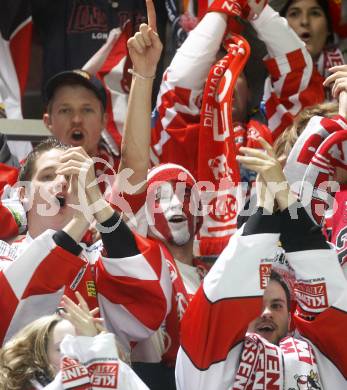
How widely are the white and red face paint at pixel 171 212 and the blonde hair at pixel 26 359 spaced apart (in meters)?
0.83

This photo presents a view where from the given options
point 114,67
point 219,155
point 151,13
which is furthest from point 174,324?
point 114,67

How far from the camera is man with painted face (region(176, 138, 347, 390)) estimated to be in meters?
3.39

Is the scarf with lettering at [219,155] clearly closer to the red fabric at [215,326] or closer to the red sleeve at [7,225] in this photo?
the red sleeve at [7,225]

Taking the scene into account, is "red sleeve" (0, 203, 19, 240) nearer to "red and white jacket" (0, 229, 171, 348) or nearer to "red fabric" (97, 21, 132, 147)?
"red and white jacket" (0, 229, 171, 348)

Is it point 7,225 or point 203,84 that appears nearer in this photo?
point 7,225

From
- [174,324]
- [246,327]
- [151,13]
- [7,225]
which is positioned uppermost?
[151,13]

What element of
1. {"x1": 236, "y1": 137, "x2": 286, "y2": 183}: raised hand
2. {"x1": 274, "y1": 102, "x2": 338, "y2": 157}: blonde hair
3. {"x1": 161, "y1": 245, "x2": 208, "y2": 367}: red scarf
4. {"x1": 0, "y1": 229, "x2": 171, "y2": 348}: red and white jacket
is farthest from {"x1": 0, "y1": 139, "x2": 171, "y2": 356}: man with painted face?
{"x1": 274, "y1": 102, "x2": 338, "y2": 157}: blonde hair

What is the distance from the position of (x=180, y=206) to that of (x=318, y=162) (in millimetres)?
499

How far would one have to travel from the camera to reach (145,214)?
4.17 m

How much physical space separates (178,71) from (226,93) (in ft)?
1.09

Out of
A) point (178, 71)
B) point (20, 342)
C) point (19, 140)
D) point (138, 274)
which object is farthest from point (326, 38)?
point (20, 342)

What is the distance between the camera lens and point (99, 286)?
12.4 ft

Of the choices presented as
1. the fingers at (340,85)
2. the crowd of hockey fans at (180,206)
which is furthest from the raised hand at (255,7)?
the fingers at (340,85)

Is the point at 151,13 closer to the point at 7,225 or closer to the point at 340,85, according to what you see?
the point at 340,85
